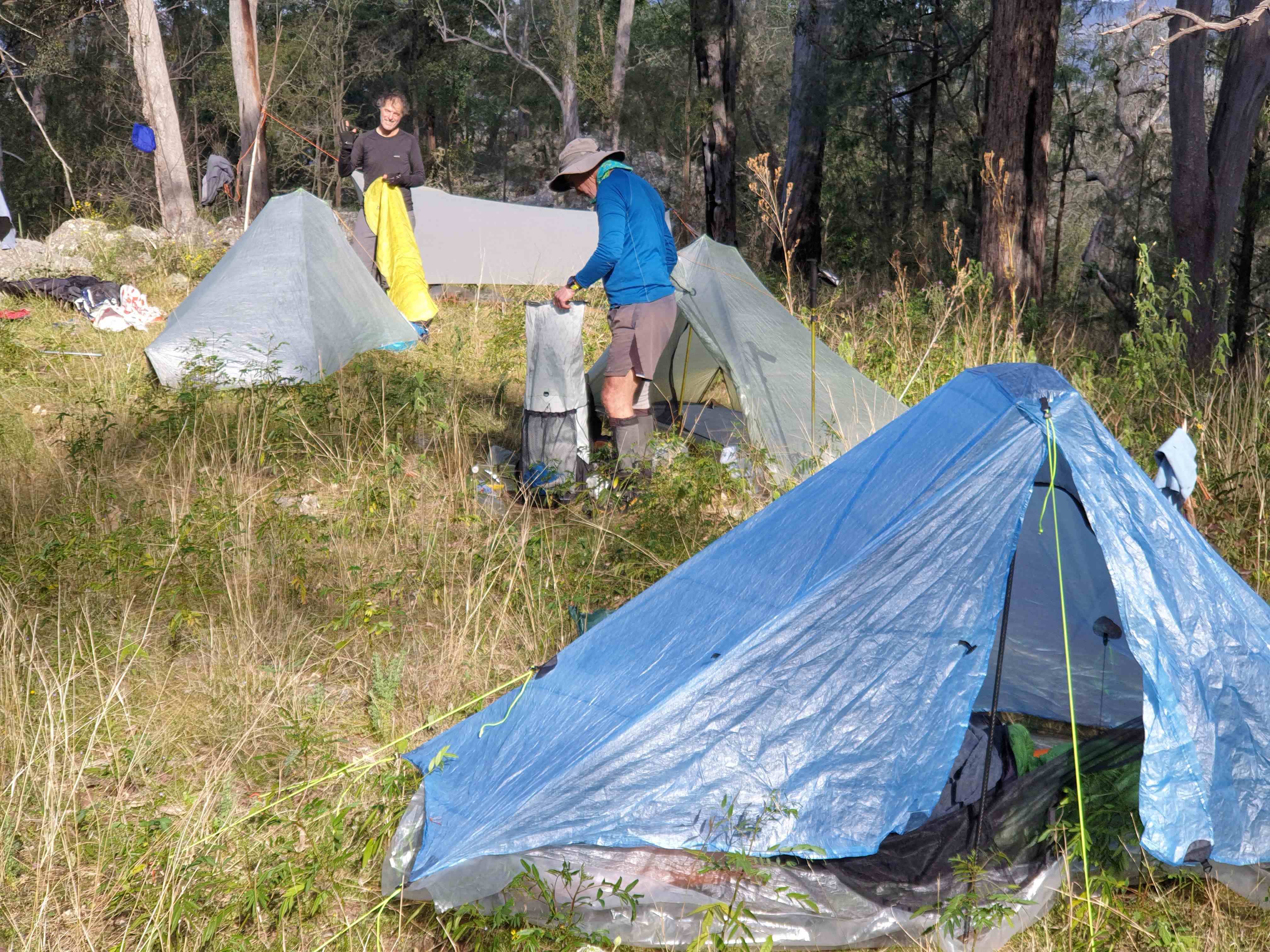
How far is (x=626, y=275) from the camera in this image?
14.5 ft

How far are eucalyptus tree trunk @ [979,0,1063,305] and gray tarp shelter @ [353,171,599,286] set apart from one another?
436cm

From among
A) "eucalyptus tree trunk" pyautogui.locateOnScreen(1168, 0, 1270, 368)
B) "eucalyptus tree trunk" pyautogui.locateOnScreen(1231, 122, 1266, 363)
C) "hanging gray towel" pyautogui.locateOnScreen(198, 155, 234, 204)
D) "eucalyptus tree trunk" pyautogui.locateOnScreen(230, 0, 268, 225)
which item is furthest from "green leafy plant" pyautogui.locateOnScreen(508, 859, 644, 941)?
"hanging gray towel" pyautogui.locateOnScreen(198, 155, 234, 204)

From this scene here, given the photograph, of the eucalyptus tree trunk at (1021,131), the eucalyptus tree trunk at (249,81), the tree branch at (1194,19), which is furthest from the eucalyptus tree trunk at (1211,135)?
the eucalyptus tree trunk at (249,81)

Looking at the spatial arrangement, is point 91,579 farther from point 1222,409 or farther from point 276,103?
point 276,103

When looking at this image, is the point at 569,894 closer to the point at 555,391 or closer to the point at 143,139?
the point at 555,391

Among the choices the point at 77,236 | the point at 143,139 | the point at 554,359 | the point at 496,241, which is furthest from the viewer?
the point at 496,241

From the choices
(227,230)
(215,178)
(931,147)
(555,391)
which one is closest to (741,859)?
(555,391)

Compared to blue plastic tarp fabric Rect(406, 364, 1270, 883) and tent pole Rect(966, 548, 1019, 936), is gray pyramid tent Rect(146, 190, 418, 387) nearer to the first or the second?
blue plastic tarp fabric Rect(406, 364, 1270, 883)

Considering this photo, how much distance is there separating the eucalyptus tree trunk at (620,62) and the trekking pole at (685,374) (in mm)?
17177

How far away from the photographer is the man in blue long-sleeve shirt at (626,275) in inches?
170

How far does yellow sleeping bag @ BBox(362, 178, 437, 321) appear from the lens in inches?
280

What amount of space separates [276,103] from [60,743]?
22.5 m

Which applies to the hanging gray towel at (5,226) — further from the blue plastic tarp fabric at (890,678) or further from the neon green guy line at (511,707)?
the blue plastic tarp fabric at (890,678)

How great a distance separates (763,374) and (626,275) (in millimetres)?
793
